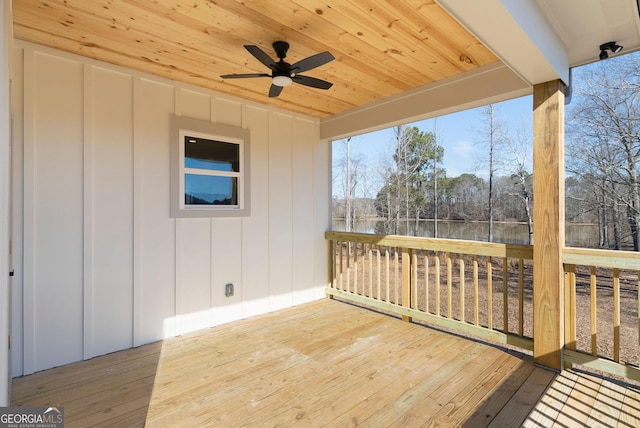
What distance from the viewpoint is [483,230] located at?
6281 millimetres

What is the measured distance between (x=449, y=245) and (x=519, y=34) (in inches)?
77.6

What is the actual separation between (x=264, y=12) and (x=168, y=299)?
8.92ft

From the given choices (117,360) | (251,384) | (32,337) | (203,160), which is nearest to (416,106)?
(203,160)

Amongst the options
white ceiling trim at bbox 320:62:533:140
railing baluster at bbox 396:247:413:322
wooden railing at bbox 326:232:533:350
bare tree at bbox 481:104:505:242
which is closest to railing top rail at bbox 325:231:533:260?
wooden railing at bbox 326:232:533:350

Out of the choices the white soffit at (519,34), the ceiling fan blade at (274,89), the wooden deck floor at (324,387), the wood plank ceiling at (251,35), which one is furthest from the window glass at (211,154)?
the white soffit at (519,34)

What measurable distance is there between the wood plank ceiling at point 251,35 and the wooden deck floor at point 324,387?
2.60 metres

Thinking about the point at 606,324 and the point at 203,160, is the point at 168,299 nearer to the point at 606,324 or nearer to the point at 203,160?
the point at 203,160

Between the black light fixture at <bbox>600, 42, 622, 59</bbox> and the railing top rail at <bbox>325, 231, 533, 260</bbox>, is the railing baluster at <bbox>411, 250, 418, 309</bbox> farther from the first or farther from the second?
the black light fixture at <bbox>600, 42, 622, 59</bbox>

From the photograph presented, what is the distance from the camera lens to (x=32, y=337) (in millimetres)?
2492

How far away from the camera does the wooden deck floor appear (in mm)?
1949

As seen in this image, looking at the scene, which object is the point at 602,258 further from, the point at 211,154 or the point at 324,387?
the point at 211,154

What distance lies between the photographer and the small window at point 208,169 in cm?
324

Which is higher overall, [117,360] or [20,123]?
[20,123]

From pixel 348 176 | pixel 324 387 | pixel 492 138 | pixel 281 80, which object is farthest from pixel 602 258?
pixel 348 176
